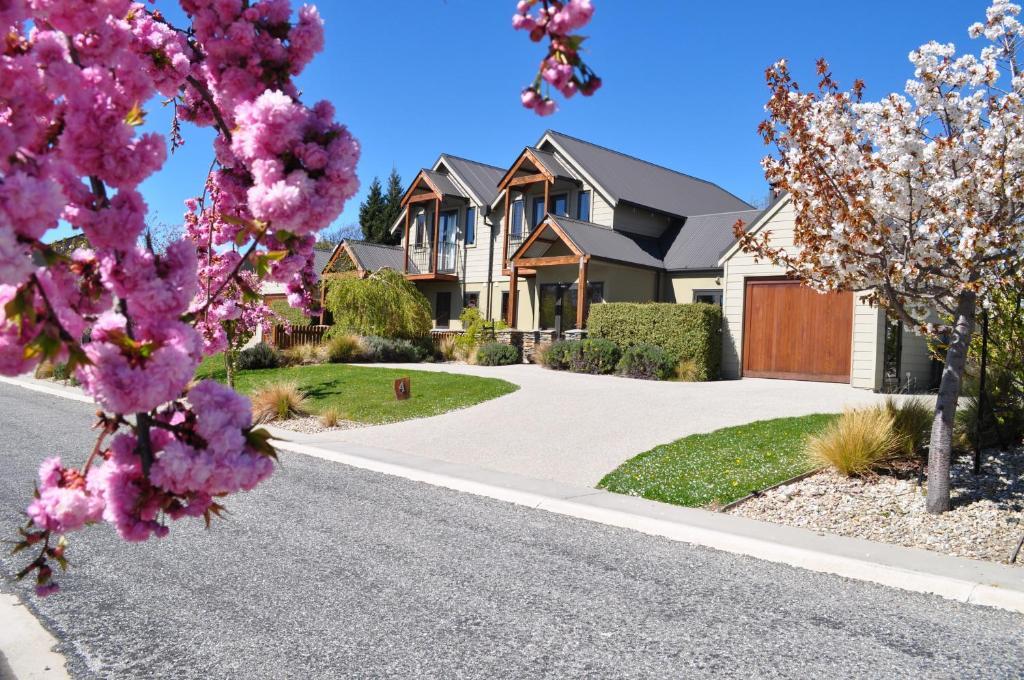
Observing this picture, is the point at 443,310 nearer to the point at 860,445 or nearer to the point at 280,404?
the point at 280,404

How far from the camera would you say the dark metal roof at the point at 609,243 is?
23.5m

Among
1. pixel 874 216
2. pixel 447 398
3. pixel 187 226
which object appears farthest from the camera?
pixel 447 398

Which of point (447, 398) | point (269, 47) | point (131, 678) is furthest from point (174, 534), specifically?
point (447, 398)

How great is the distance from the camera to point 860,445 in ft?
28.9

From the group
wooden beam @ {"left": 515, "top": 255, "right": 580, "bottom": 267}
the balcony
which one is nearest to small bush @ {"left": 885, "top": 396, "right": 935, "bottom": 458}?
wooden beam @ {"left": 515, "top": 255, "right": 580, "bottom": 267}

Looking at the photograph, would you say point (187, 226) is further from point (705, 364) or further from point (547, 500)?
point (705, 364)

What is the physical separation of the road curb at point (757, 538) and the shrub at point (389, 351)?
14.2 m

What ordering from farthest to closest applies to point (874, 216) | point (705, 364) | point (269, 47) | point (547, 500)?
point (705, 364) → point (547, 500) → point (874, 216) → point (269, 47)

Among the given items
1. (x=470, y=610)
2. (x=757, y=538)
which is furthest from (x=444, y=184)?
(x=470, y=610)

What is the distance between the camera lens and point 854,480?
874 centimetres

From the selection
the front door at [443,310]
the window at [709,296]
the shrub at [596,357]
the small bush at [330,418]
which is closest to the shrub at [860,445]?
the small bush at [330,418]

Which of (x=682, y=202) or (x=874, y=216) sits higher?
(x=682, y=202)

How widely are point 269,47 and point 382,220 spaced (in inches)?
2394

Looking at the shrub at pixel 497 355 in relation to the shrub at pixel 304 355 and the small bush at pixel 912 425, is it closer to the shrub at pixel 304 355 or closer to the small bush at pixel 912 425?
the shrub at pixel 304 355
